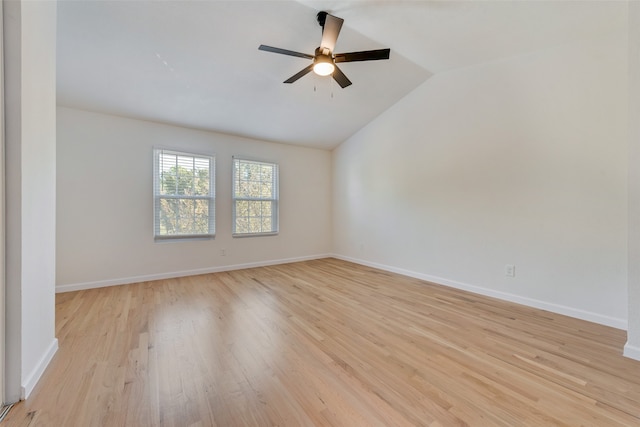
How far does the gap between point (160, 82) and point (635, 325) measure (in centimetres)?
511

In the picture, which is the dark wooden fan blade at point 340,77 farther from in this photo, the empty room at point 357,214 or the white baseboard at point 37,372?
the white baseboard at point 37,372

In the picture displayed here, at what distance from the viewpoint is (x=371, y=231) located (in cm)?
487

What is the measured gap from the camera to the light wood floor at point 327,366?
1.35 m

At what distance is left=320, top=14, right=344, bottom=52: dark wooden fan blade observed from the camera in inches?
80.9

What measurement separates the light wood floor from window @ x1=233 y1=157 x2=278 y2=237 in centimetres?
196

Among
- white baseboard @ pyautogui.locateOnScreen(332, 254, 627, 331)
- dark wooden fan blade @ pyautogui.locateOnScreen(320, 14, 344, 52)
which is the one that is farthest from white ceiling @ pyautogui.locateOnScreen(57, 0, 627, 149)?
white baseboard @ pyautogui.locateOnScreen(332, 254, 627, 331)

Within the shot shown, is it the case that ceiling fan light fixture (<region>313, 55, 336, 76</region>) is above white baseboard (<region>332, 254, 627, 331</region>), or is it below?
above

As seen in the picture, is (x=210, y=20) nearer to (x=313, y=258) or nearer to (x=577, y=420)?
(x=577, y=420)

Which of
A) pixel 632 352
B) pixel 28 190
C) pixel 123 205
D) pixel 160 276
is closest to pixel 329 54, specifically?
pixel 28 190

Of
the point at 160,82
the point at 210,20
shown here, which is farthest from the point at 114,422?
the point at 160,82

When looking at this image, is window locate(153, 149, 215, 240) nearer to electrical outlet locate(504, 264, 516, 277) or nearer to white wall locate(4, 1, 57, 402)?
white wall locate(4, 1, 57, 402)

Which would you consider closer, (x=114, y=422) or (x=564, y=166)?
(x=114, y=422)

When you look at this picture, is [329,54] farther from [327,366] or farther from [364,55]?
[327,366]

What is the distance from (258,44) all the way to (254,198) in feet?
8.79
